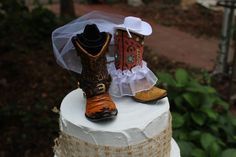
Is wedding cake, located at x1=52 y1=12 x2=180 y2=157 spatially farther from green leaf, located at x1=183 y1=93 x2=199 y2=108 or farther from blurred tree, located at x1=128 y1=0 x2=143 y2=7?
blurred tree, located at x1=128 y1=0 x2=143 y2=7

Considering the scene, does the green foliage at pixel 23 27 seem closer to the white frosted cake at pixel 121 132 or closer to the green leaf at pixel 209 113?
the green leaf at pixel 209 113

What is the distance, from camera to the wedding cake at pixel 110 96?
128cm

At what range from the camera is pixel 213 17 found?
229 inches

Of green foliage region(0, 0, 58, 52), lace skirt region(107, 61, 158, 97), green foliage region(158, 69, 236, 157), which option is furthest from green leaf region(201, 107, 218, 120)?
green foliage region(0, 0, 58, 52)

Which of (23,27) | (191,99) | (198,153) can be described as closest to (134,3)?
(23,27)

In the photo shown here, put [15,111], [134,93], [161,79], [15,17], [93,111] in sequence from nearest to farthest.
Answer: [93,111], [134,93], [161,79], [15,111], [15,17]

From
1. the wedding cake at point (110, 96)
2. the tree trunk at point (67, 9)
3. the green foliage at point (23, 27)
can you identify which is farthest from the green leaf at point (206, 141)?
the tree trunk at point (67, 9)

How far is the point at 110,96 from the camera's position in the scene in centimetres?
139

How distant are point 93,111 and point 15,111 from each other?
1.92 m

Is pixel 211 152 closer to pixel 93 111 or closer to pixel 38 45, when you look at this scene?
pixel 93 111

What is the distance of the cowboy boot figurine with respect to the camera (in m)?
1.36

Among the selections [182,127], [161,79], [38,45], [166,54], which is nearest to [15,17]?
[38,45]

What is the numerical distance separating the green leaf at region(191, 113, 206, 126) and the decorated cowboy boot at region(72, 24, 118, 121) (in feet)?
4.01

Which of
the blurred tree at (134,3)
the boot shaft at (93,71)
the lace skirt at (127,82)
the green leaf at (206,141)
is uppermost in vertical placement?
the boot shaft at (93,71)
